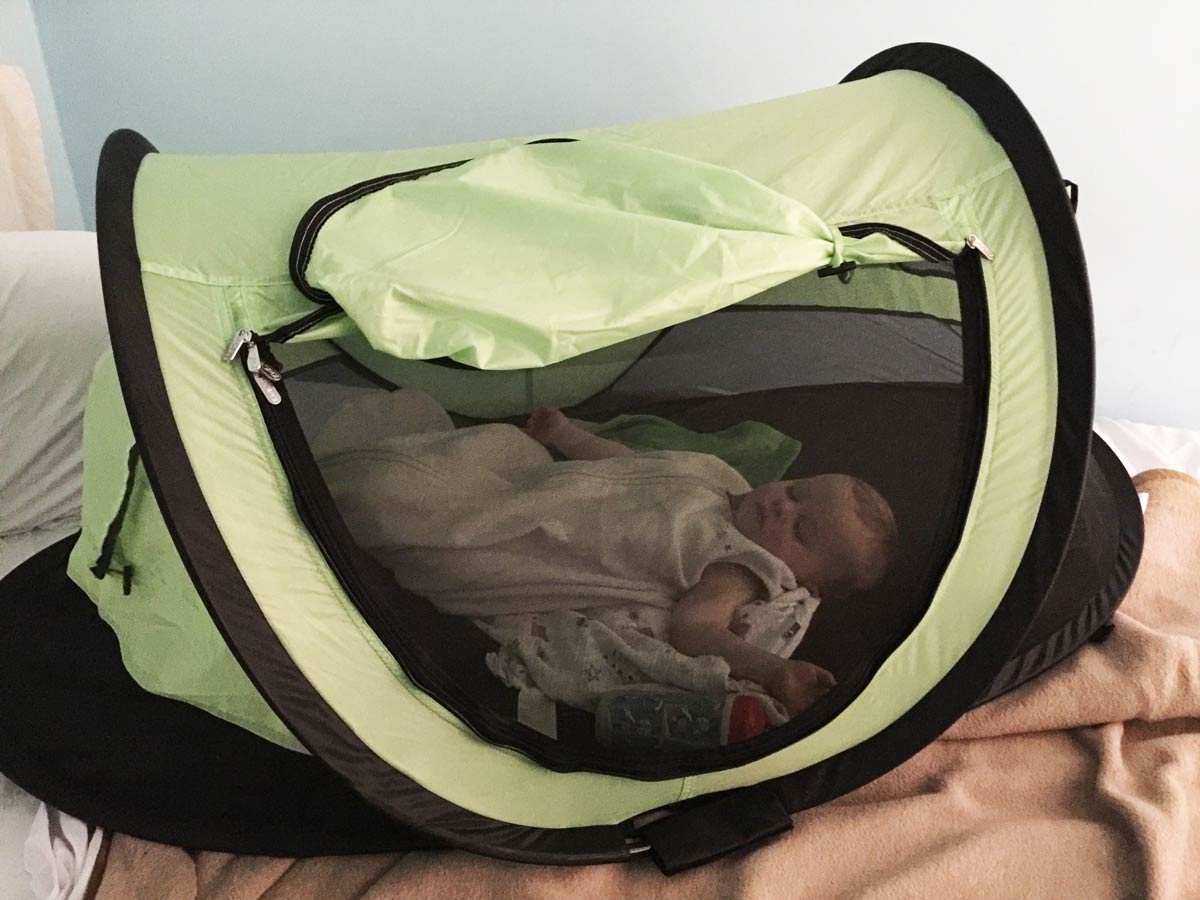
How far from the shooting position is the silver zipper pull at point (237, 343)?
0.71 m

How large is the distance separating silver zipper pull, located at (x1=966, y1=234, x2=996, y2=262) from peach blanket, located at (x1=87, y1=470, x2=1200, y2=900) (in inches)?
18.8

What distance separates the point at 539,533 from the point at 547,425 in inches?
3.7

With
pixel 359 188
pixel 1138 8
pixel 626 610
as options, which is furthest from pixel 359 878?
pixel 1138 8

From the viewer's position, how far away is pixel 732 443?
82cm

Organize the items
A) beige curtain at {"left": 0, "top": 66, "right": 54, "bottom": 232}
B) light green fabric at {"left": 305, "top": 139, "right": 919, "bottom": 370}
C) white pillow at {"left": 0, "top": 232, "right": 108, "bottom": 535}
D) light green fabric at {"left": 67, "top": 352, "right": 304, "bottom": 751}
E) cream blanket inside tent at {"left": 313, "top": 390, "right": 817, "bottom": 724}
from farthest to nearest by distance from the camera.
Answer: beige curtain at {"left": 0, "top": 66, "right": 54, "bottom": 232} → white pillow at {"left": 0, "top": 232, "right": 108, "bottom": 535} → light green fabric at {"left": 67, "top": 352, "right": 304, "bottom": 751} → cream blanket inside tent at {"left": 313, "top": 390, "right": 817, "bottom": 724} → light green fabric at {"left": 305, "top": 139, "right": 919, "bottom": 370}

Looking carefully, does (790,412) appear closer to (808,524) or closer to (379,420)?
(808,524)

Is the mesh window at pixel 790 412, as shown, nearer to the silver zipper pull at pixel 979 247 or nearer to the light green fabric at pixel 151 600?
the silver zipper pull at pixel 979 247

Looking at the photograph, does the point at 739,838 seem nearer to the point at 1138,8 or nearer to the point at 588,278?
the point at 588,278

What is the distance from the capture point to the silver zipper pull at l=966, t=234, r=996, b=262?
81cm

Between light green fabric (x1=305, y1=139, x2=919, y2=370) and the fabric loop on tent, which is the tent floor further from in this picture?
the fabric loop on tent

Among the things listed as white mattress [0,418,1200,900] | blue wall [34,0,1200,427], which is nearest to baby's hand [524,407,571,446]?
white mattress [0,418,1200,900]

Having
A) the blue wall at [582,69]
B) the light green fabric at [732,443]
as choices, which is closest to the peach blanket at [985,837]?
the light green fabric at [732,443]

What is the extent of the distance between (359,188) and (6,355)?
0.62 meters

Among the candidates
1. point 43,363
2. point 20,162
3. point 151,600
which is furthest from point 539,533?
point 20,162
